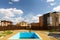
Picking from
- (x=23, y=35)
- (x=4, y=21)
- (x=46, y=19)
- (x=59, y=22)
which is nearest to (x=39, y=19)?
(x=46, y=19)

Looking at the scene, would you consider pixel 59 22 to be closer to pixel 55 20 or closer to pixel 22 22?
pixel 55 20

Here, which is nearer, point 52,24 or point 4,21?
point 52,24

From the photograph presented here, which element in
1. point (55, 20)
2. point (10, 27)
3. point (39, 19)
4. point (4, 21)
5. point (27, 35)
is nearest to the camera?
point (27, 35)

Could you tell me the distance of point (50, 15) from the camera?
127ft

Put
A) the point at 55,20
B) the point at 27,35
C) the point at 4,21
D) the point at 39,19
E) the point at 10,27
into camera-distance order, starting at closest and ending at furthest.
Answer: the point at 27,35 < the point at 10,27 < the point at 55,20 < the point at 39,19 < the point at 4,21

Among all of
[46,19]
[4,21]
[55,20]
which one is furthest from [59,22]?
[4,21]

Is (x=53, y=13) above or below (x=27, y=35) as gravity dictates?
above

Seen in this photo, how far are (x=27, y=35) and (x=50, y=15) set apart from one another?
2018cm

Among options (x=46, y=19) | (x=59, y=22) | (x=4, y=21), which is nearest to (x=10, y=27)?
(x=46, y=19)

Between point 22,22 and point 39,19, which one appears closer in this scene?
point 39,19

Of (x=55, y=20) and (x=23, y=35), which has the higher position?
(x=55, y=20)

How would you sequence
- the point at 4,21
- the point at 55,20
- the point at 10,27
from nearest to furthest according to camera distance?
the point at 10,27
the point at 55,20
the point at 4,21

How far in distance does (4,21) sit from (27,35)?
35.9 meters

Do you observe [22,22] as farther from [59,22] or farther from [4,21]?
[59,22]
